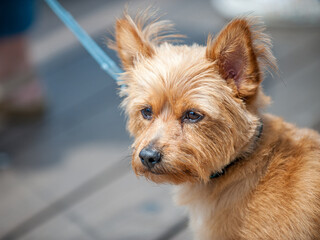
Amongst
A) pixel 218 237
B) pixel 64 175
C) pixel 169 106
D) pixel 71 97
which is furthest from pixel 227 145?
pixel 71 97

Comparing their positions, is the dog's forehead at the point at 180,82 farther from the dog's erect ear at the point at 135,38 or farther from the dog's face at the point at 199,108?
the dog's erect ear at the point at 135,38

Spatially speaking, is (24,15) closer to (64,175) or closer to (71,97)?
(71,97)

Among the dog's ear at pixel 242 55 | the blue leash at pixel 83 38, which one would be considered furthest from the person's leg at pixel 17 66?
the dog's ear at pixel 242 55

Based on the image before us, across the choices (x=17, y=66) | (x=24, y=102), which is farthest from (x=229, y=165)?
(x=17, y=66)

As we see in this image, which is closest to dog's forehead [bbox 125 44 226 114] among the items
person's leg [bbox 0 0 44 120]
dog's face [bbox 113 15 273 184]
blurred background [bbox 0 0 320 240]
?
dog's face [bbox 113 15 273 184]

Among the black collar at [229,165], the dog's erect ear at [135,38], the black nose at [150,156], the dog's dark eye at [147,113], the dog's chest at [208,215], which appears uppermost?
the dog's erect ear at [135,38]

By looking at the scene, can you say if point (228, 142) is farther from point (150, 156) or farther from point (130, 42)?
point (130, 42)

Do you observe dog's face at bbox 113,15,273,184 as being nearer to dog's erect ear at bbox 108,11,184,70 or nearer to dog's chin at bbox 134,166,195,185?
dog's chin at bbox 134,166,195,185

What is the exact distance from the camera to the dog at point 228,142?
2.01 m

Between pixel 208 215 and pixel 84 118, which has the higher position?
pixel 84 118

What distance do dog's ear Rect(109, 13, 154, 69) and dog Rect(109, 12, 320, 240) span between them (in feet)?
0.29

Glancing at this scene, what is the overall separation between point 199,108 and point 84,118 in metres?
2.35

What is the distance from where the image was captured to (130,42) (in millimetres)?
2328

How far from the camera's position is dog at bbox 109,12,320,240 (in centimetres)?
201
